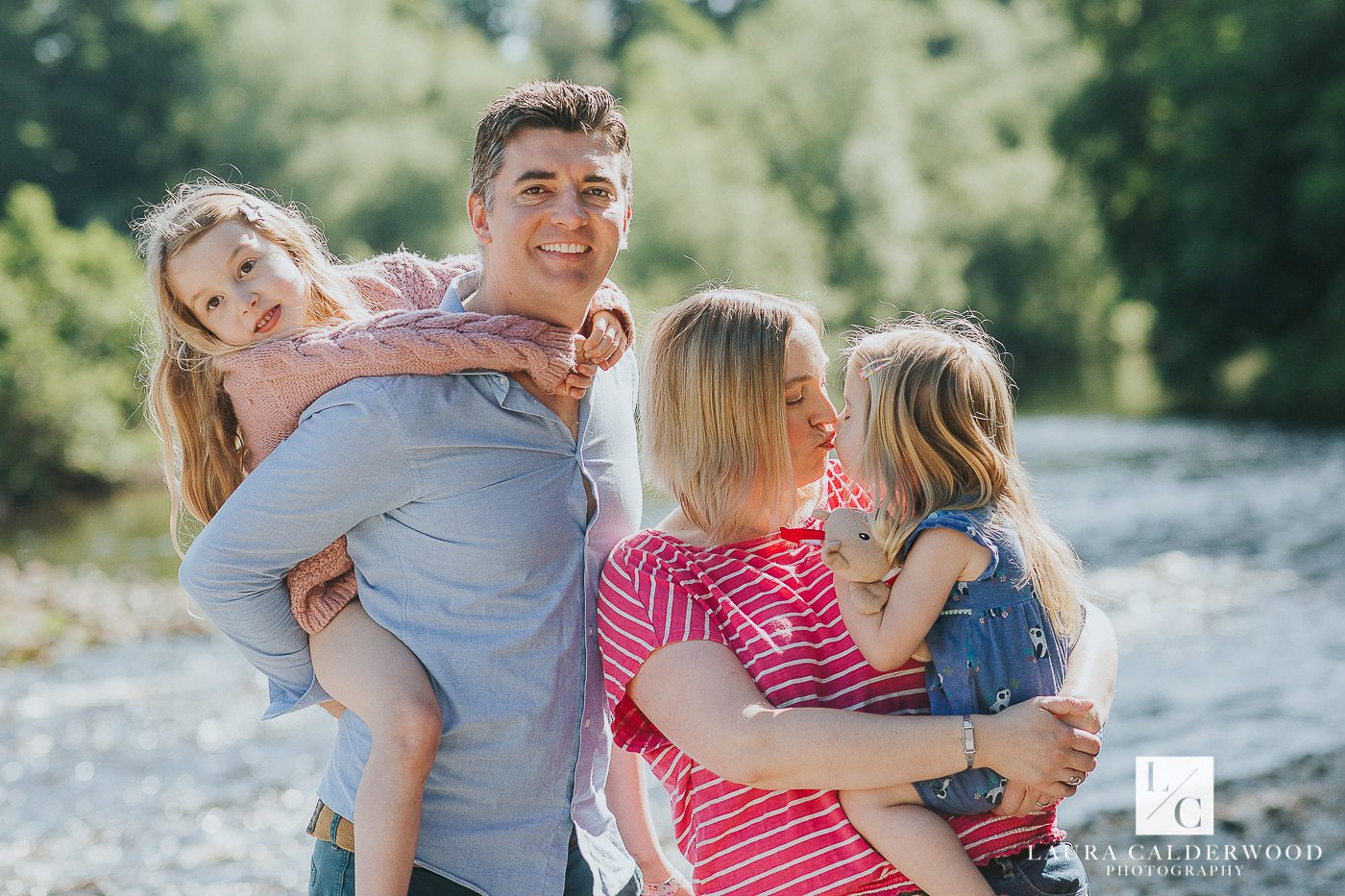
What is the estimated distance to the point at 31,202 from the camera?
26438 millimetres

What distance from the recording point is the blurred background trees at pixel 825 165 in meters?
24.0

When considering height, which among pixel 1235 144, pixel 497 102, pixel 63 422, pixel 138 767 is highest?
pixel 1235 144

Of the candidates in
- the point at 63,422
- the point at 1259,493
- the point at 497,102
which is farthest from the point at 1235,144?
the point at 497,102

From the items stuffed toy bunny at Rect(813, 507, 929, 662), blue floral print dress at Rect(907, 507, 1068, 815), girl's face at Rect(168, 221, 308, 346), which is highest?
girl's face at Rect(168, 221, 308, 346)

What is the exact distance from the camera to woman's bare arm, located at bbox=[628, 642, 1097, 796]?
6.81 ft

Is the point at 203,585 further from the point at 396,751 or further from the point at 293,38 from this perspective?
the point at 293,38

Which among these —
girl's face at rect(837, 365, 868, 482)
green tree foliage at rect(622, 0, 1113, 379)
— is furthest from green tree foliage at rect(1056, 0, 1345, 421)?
girl's face at rect(837, 365, 868, 482)

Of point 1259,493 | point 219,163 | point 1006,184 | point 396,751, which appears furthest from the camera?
point 1006,184

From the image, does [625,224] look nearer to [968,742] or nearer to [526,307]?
[526,307]

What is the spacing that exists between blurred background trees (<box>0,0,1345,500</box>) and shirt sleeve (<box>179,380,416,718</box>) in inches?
650

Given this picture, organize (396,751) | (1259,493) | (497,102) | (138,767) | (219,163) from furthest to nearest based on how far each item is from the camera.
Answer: (219,163)
(1259,493)
(138,767)
(497,102)
(396,751)

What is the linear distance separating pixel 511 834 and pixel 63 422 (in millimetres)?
23717

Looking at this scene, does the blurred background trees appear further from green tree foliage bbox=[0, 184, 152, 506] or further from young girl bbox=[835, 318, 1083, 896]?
young girl bbox=[835, 318, 1083, 896]

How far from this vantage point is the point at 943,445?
227cm
